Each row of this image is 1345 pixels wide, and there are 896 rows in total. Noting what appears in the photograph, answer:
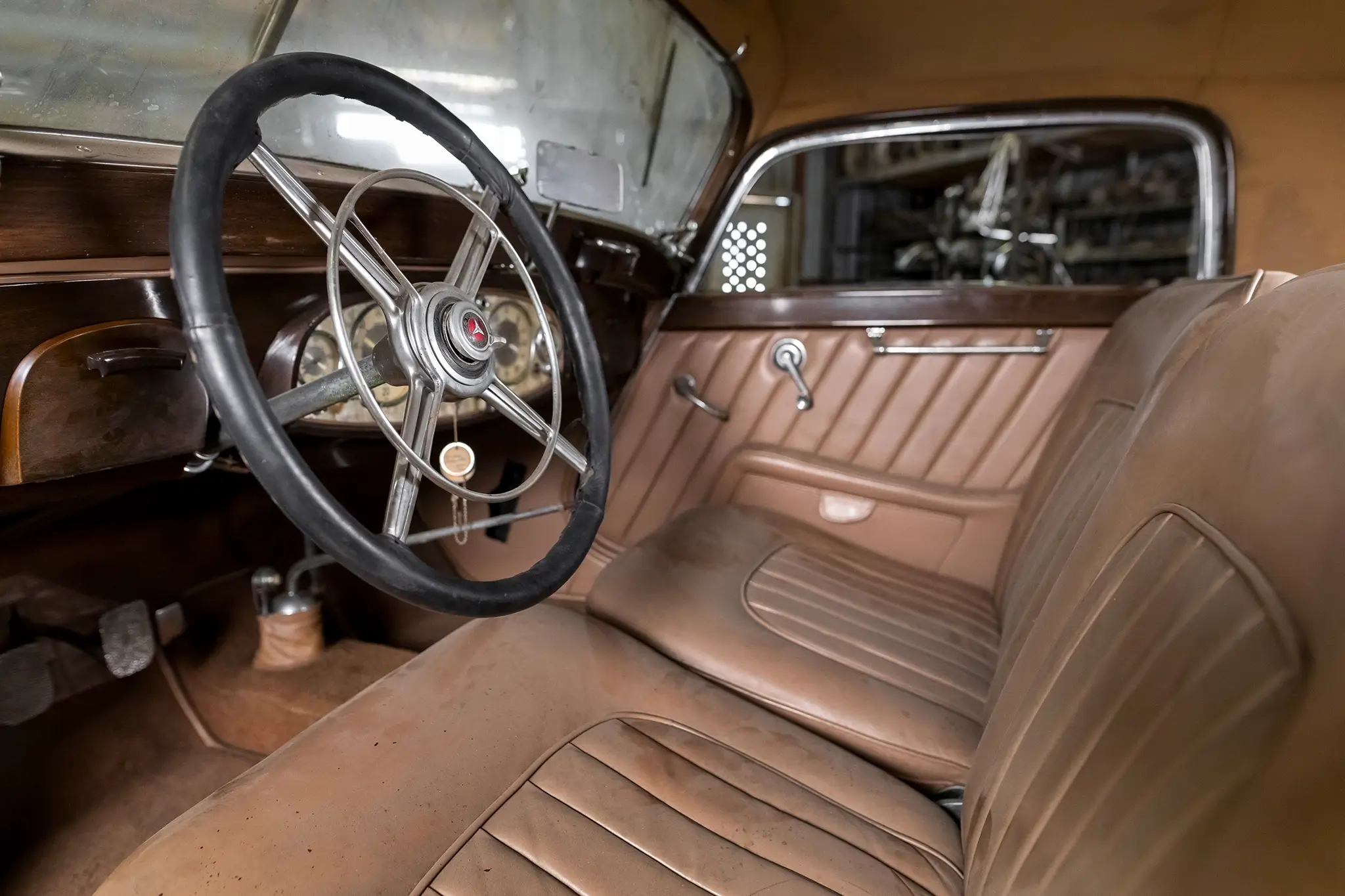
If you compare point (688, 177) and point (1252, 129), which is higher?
point (1252, 129)

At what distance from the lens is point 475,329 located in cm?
83

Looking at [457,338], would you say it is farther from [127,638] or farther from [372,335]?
[127,638]

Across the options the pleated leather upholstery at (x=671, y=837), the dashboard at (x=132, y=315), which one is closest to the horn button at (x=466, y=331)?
the dashboard at (x=132, y=315)

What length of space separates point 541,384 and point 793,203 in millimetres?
1955

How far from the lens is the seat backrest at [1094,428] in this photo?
88 cm

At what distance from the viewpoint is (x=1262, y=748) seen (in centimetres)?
44

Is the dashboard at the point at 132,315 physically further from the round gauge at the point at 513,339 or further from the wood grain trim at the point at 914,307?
the wood grain trim at the point at 914,307

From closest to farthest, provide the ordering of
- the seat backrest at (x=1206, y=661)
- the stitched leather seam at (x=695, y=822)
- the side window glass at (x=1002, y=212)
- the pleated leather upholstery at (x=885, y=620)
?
the seat backrest at (x=1206, y=661) → the stitched leather seam at (x=695, y=822) → the pleated leather upholstery at (x=885, y=620) → the side window glass at (x=1002, y=212)

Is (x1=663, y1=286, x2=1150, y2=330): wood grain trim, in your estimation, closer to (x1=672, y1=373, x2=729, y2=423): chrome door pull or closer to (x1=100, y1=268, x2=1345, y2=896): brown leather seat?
(x1=672, y1=373, x2=729, y2=423): chrome door pull

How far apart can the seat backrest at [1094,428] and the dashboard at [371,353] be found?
0.65 m

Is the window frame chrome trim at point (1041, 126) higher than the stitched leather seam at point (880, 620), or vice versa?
the window frame chrome trim at point (1041, 126)

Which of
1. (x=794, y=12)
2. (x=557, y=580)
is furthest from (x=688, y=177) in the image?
(x=557, y=580)

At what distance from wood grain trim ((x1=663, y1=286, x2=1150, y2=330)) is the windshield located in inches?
12.0

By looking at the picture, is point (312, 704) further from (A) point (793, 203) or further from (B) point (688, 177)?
(A) point (793, 203)
